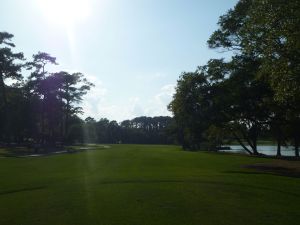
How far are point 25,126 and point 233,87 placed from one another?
45.8m

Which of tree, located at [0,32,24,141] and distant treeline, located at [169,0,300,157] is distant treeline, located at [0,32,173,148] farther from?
distant treeline, located at [169,0,300,157]

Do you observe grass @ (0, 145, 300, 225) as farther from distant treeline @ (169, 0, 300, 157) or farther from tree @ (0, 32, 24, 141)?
tree @ (0, 32, 24, 141)

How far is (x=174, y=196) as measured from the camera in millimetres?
15727

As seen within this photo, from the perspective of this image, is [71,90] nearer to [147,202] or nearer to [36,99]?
[36,99]

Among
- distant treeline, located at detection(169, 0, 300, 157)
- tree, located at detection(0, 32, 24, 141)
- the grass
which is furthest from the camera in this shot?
tree, located at detection(0, 32, 24, 141)

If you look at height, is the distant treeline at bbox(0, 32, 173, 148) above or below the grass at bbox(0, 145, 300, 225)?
above

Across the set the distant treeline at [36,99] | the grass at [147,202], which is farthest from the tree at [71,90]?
the grass at [147,202]

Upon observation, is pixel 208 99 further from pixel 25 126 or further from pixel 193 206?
pixel 193 206

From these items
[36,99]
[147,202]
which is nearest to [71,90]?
[36,99]

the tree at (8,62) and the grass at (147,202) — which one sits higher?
the tree at (8,62)

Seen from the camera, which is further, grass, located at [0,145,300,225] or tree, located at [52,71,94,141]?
tree, located at [52,71,94,141]

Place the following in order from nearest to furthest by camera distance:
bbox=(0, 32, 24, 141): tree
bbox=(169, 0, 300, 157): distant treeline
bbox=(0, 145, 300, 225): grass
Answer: bbox=(0, 145, 300, 225): grass
bbox=(169, 0, 300, 157): distant treeline
bbox=(0, 32, 24, 141): tree

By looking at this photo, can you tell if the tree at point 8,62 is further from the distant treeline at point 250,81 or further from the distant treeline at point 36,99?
the distant treeline at point 250,81

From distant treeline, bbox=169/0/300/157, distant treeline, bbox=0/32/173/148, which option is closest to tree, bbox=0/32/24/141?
distant treeline, bbox=0/32/173/148
